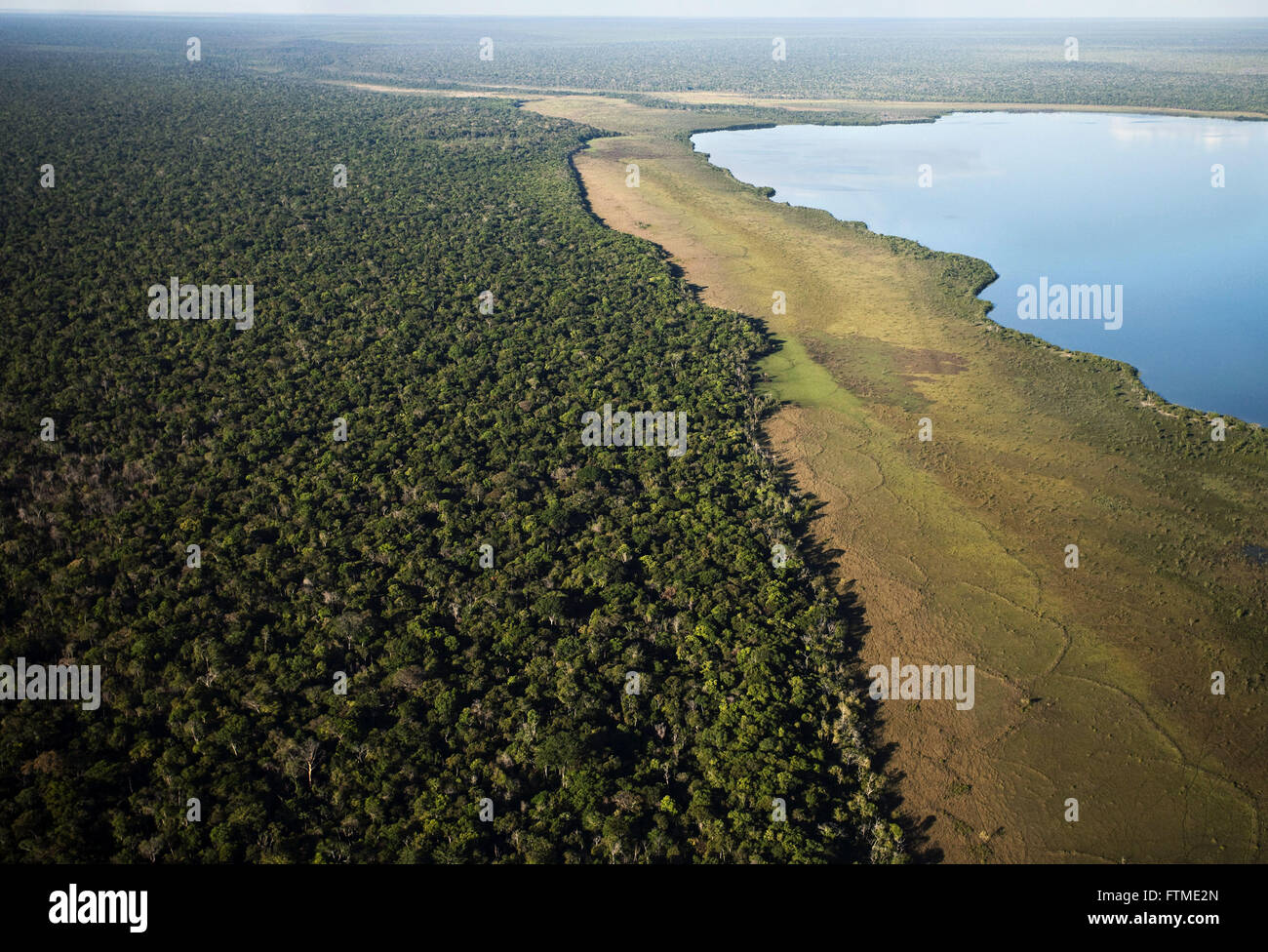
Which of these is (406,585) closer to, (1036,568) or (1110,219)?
(1036,568)

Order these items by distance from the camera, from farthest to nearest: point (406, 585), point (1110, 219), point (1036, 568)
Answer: point (1110, 219), point (1036, 568), point (406, 585)

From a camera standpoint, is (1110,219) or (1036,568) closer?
(1036,568)

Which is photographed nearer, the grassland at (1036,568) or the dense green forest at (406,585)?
the dense green forest at (406,585)

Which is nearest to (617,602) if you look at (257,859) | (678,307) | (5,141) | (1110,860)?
(257,859)

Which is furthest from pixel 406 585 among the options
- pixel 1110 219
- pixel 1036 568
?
pixel 1110 219

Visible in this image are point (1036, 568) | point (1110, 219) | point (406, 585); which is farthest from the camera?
point (1110, 219)

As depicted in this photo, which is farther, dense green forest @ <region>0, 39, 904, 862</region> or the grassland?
the grassland
